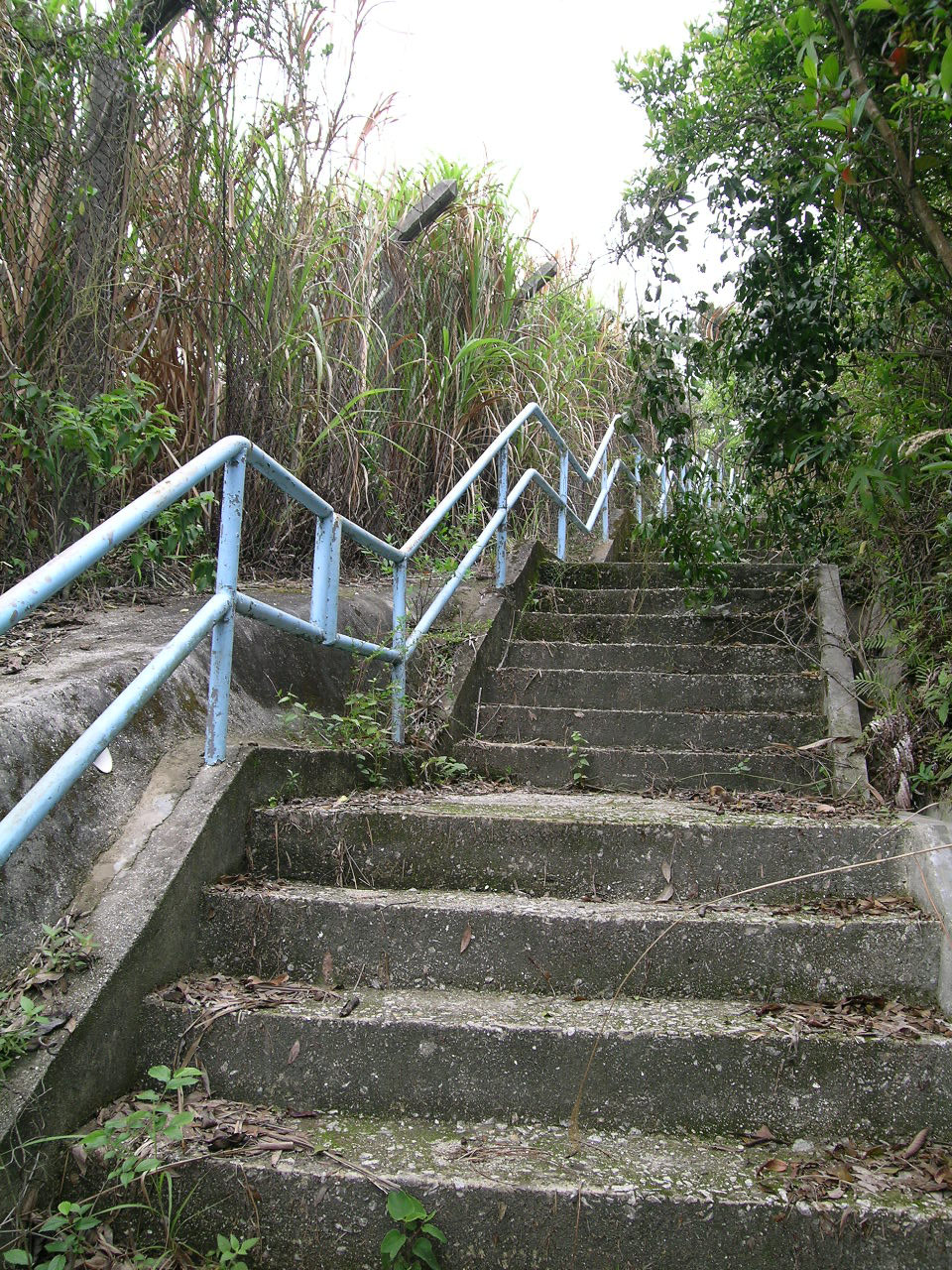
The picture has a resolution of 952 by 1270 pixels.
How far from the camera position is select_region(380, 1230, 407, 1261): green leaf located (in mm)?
1638

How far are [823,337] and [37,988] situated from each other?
3.47 meters

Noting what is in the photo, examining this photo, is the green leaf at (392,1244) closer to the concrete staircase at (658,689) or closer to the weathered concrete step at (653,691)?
the concrete staircase at (658,689)

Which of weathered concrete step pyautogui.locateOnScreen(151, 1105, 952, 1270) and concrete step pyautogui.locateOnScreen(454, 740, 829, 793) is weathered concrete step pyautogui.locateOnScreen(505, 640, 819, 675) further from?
weathered concrete step pyautogui.locateOnScreen(151, 1105, 952, 1270)

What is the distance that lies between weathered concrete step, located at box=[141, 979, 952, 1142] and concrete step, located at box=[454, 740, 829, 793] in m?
1.54

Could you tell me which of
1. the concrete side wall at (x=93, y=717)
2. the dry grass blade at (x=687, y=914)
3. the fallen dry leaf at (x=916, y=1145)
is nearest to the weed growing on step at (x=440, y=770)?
the concrete side wall at (x=93, y=717)

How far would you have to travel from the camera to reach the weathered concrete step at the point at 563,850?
8.22ft

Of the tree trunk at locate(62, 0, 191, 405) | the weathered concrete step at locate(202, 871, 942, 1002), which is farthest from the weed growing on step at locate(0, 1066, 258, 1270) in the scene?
the tree trunk at locate(62, 0, 191, 405)

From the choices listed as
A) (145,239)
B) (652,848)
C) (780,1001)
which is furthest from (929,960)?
(145,239)

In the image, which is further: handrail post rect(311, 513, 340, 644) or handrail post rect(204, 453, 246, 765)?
handrail post rect(311, 513, 340, 644)

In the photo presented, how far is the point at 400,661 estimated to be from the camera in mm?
3387

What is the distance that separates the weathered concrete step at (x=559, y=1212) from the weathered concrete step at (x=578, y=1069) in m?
0.15

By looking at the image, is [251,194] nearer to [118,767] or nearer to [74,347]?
[74,347]

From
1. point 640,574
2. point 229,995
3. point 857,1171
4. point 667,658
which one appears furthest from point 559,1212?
point 640,574

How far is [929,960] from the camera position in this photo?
7.18ft
